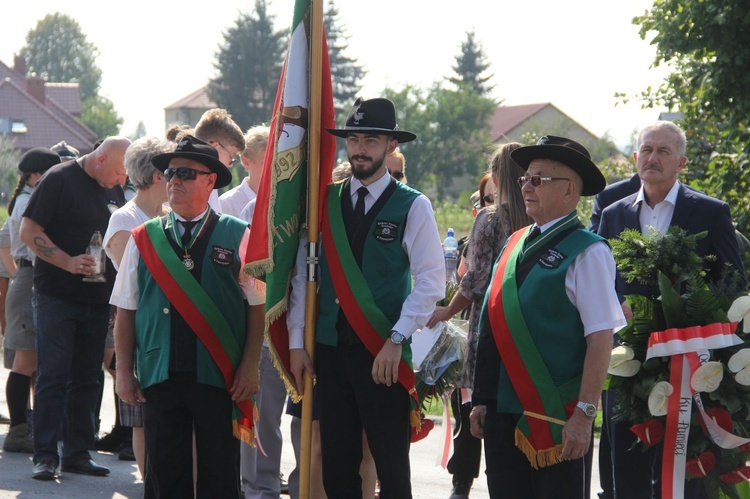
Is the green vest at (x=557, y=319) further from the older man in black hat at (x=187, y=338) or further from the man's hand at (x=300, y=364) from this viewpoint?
the older man in black hat at (x=187, y=338)

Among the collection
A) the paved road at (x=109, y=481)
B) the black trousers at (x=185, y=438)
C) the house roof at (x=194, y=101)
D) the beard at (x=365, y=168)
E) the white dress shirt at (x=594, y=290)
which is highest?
the house roof at (x=194, y=101)

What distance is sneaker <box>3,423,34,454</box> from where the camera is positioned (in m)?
8.31

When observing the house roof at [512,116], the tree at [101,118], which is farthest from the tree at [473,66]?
the tree at [101,118]

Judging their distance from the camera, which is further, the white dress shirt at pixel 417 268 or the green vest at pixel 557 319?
the white dress shirt at pixel 417 268

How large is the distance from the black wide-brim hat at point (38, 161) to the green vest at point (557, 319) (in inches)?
230

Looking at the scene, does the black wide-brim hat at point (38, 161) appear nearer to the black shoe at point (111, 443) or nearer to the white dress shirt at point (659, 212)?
the black shoe at point (111, 443)

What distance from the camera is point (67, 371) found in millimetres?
7512

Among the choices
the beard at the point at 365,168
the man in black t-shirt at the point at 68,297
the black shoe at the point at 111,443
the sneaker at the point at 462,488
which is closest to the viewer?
the beard at the point at 365,168

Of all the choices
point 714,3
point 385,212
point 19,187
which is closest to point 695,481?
point 385,212

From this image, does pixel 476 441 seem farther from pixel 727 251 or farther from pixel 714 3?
pixel 714 3

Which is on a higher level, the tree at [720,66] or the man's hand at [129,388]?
the tree at [720,66]

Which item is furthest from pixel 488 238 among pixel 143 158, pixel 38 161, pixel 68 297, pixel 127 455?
pixel 38 161

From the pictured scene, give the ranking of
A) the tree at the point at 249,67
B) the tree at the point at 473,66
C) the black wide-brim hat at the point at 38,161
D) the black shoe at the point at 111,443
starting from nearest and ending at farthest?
the black shoe at the point at 111,443
the black wide-brim hat at the point at 38,161
the tree at the point at 249,67
the tree at the point at 473,66

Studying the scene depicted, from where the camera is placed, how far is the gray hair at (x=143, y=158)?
20.7ft
